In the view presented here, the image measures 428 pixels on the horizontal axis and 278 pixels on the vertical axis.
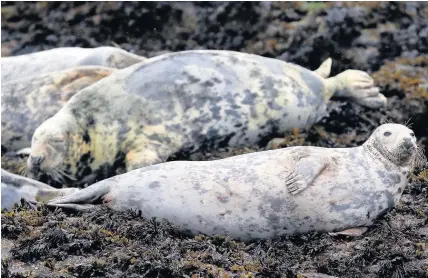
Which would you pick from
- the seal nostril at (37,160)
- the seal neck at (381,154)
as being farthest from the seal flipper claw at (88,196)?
the seal neck at (381,154)

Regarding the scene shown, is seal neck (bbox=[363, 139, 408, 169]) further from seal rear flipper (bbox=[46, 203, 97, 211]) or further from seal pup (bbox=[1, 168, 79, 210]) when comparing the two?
seal pup (bbox=[1, 168, 79, 210])

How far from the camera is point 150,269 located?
5.71 m

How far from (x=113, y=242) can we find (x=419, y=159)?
7.01 feet

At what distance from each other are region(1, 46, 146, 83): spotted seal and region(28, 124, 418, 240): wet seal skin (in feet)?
11.4

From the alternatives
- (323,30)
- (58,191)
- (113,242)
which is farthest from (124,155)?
(323,30)

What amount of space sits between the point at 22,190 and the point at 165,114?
1380mm

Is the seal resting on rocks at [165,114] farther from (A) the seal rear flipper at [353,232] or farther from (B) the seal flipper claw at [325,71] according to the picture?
(A) the seal rear flipper at [353,232]

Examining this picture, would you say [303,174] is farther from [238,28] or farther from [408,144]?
[238,28]

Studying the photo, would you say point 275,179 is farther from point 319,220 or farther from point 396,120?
point 396,120

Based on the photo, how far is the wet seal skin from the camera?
6539mm

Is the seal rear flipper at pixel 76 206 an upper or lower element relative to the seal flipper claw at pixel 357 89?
upper

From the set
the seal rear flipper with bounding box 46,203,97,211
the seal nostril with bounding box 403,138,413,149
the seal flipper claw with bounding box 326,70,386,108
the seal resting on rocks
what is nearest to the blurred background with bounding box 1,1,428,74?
the seal flipper claw with bounding box 326,70,386,108

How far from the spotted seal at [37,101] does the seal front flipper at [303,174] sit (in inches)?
125

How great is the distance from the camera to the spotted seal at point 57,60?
10.3 m
